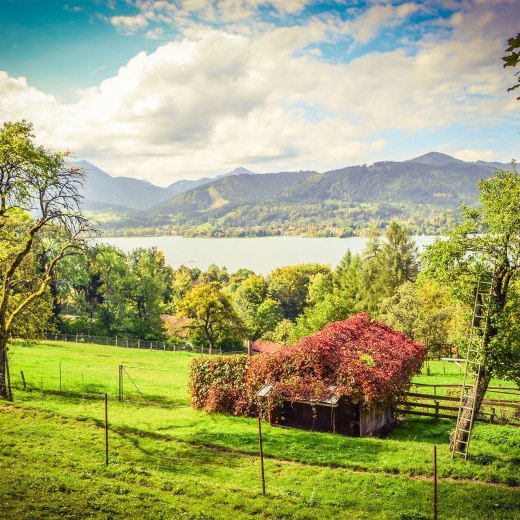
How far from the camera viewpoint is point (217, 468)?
1488cm

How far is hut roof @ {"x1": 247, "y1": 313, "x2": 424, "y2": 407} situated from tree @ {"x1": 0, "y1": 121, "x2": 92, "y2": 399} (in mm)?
12191

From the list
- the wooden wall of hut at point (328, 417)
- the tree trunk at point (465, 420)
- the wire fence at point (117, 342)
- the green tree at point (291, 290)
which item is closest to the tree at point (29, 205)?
the wooden wall of hut at point (328, 417)

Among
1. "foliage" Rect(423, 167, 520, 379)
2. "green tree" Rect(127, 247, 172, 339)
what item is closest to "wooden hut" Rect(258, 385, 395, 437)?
"foliage" Rect(423, 167, 520, 379)

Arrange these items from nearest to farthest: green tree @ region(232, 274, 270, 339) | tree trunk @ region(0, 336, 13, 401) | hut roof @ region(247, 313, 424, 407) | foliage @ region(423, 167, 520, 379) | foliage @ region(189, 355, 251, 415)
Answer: foliage @ region(423, 167, 520, 379) → hut roof @ region(247, 313, 424, 407) → tree trunk @ region(0, 336, 13, 401) → foliage @ region(189, 355, 251, 415) → green tree @ region(232, 274, 270, 339)

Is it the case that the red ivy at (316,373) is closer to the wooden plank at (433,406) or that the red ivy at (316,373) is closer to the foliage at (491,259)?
the wooden plank at (433,406)

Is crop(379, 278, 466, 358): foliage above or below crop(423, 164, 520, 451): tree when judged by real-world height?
below

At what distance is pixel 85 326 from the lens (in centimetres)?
5950

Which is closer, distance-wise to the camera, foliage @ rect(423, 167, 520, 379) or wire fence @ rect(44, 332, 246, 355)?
foliage @ rect(423, 167, 520, 379)

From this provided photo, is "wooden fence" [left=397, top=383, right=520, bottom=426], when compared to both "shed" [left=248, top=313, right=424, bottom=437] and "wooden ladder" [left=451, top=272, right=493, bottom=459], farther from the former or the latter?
"wooden ladder" [left=451, top=272, right=493, bottom=459]

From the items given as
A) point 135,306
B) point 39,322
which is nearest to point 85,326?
point 135,306

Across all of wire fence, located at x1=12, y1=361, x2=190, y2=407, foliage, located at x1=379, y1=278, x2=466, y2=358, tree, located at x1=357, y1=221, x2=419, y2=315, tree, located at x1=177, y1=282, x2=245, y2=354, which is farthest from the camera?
tree, located at x1=357, y1=221, x2=419, y2=315

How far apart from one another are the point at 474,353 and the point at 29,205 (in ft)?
68.3

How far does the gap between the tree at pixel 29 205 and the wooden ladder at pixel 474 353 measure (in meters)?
18.9

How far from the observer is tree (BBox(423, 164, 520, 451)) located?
15648 millimetres
